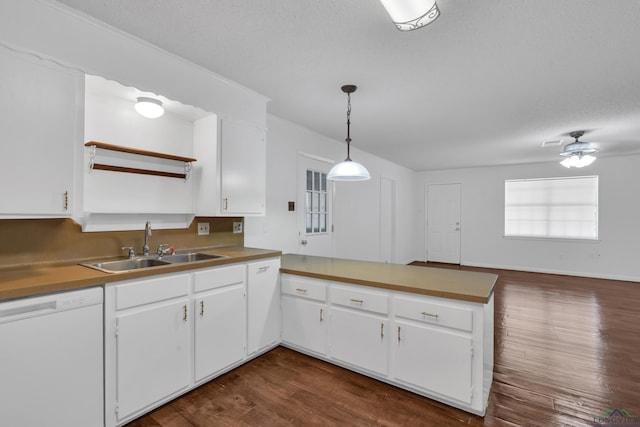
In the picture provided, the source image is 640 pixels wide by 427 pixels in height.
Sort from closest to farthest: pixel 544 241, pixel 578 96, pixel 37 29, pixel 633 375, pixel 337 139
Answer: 1. pixel 37 29
2. pixel 633 375
3. pixel 578 96
4. pixel 337 139
5. pixel 544 241

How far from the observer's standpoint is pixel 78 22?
72.6 inches

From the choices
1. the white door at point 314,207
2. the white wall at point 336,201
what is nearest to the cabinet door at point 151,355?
the white wall at point 336,201

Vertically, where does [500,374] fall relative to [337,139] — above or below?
below

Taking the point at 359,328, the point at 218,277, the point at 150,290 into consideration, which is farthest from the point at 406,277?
the point at 150,290

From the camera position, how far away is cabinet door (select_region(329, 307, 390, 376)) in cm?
223

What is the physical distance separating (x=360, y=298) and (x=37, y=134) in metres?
2.22

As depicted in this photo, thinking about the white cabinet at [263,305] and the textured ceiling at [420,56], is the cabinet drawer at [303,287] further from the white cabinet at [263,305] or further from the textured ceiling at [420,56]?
→ the textured ceiling at [420,56]

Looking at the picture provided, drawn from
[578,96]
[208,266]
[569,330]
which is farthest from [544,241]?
[208,266]

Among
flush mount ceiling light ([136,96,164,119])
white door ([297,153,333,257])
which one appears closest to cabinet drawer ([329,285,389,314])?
white door ([297,153,333,257])

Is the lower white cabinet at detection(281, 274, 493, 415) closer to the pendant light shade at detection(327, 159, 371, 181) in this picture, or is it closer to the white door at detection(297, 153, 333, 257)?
the pendant light shade at detection(327, 159, 371, 181)

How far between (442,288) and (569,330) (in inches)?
100

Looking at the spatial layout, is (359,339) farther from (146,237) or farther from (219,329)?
(146,237)

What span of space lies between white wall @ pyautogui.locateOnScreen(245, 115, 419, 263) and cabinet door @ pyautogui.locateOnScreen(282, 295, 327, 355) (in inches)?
35.2

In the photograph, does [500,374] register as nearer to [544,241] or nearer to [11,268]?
[11,268]
